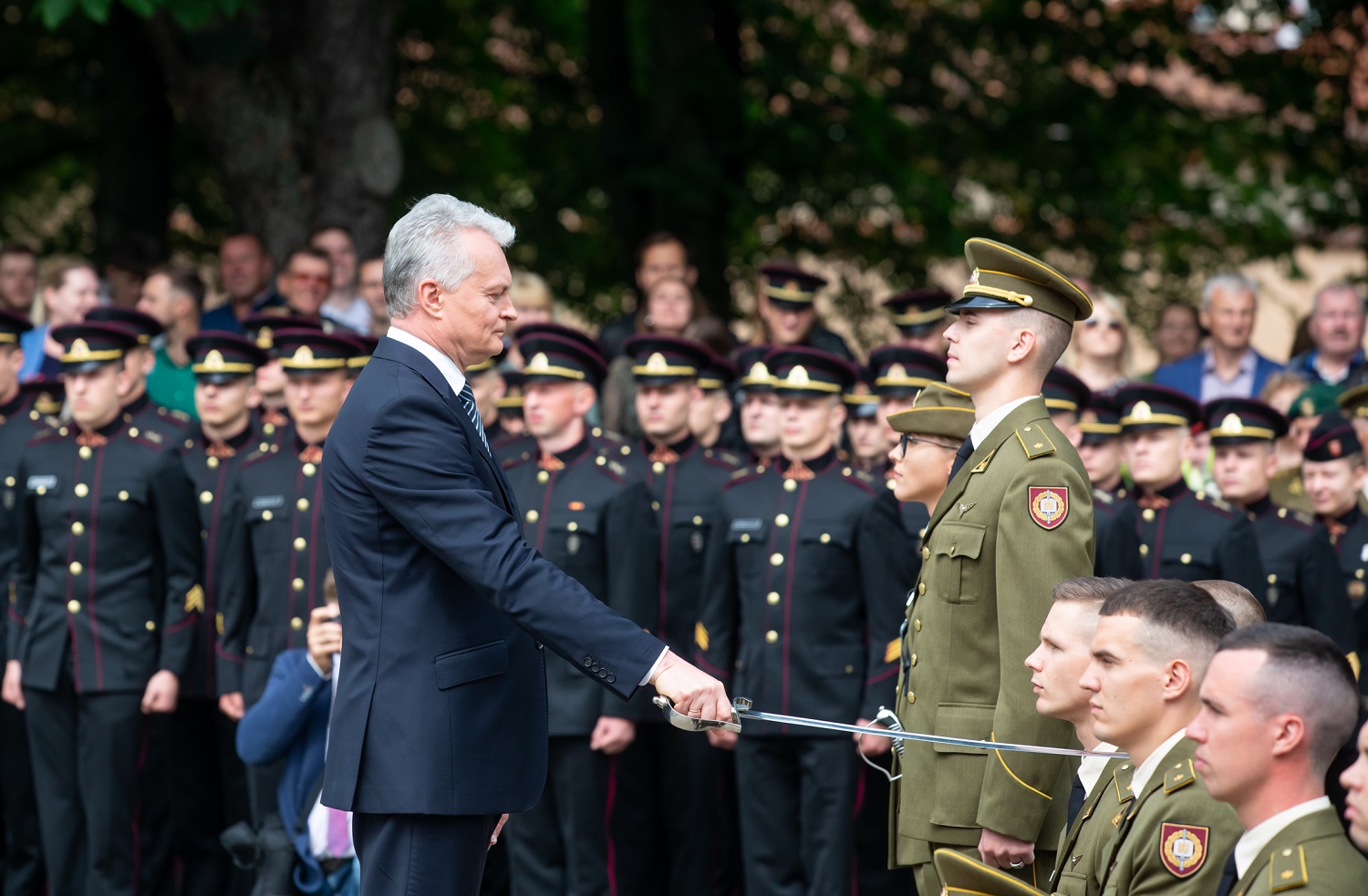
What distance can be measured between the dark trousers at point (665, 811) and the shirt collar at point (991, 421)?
10.4ft

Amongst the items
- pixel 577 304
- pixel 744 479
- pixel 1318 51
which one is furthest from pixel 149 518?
pixel 1318 51

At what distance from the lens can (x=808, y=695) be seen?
7.07 metres

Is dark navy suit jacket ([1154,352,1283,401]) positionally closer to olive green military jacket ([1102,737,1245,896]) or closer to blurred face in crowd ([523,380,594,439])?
blurred face in crowd ([523,380,594,439])

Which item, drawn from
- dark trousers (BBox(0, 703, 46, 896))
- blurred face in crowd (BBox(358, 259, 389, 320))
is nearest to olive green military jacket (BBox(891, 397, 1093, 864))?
dark trousers (BBox(0, 703, 46, 896))

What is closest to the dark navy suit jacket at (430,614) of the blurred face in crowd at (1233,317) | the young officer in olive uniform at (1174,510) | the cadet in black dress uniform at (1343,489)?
the young officer in olive uniform at (1174,510)

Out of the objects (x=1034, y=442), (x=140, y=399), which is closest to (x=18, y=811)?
(x=140, y=399)

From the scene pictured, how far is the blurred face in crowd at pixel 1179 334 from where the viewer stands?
10078 mm

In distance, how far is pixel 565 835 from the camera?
7.25m

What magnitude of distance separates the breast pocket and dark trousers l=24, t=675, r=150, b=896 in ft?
14.0

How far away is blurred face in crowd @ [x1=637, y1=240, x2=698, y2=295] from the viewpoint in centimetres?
994

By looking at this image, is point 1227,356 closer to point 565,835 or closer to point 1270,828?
point 565,835

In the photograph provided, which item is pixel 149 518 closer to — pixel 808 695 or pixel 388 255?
pixel 808 695

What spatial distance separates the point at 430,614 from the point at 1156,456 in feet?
14.9

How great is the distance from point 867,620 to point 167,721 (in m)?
3.28
